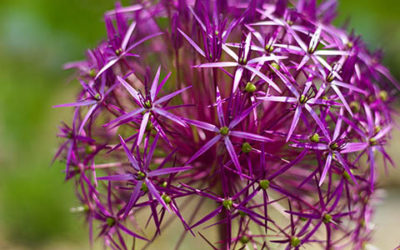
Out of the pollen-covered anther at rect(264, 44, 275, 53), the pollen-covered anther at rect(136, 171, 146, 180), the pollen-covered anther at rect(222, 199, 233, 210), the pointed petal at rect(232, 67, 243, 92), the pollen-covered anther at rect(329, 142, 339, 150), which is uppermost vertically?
the pollen-covered anther at rect(264, 44, 275, 53)

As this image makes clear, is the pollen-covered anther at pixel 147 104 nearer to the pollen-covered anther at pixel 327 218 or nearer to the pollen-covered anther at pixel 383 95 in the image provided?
the pollen-covered anther at pixel 327 218

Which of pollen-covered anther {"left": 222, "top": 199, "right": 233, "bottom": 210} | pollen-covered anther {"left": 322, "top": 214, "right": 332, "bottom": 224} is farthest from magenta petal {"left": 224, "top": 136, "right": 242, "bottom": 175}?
pollen-covered anther {"left": 322, "top": 214, "right": 332, "bottom": 224}

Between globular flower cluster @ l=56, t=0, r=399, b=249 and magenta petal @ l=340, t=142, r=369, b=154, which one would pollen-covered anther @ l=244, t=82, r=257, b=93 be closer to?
globular flower cluster @ l=56, t=0, r=399, b=249

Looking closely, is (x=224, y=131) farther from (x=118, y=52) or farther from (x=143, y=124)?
(x=118, y=52)

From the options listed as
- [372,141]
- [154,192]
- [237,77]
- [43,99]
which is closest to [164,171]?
[154,192]

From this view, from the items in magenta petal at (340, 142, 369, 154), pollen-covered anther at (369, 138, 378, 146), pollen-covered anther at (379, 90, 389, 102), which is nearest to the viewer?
magenta petal at (340, 142, 369, 154)

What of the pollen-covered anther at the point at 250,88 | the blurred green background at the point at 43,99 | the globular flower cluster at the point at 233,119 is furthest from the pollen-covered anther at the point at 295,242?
the blurred green background at the point at 43,99

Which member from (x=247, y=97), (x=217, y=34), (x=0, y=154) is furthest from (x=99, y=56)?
(x=0, y=154)

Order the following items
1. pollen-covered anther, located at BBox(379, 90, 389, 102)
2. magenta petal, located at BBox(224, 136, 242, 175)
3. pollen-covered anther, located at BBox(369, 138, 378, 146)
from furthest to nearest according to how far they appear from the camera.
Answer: pollen-covered anther, located at BBox(379, 90, 389, 102), pollen-covered anther, located at BBox(369, 138, 378, 146), magenta petal, located at BBox(224, 136, 242, 175)
